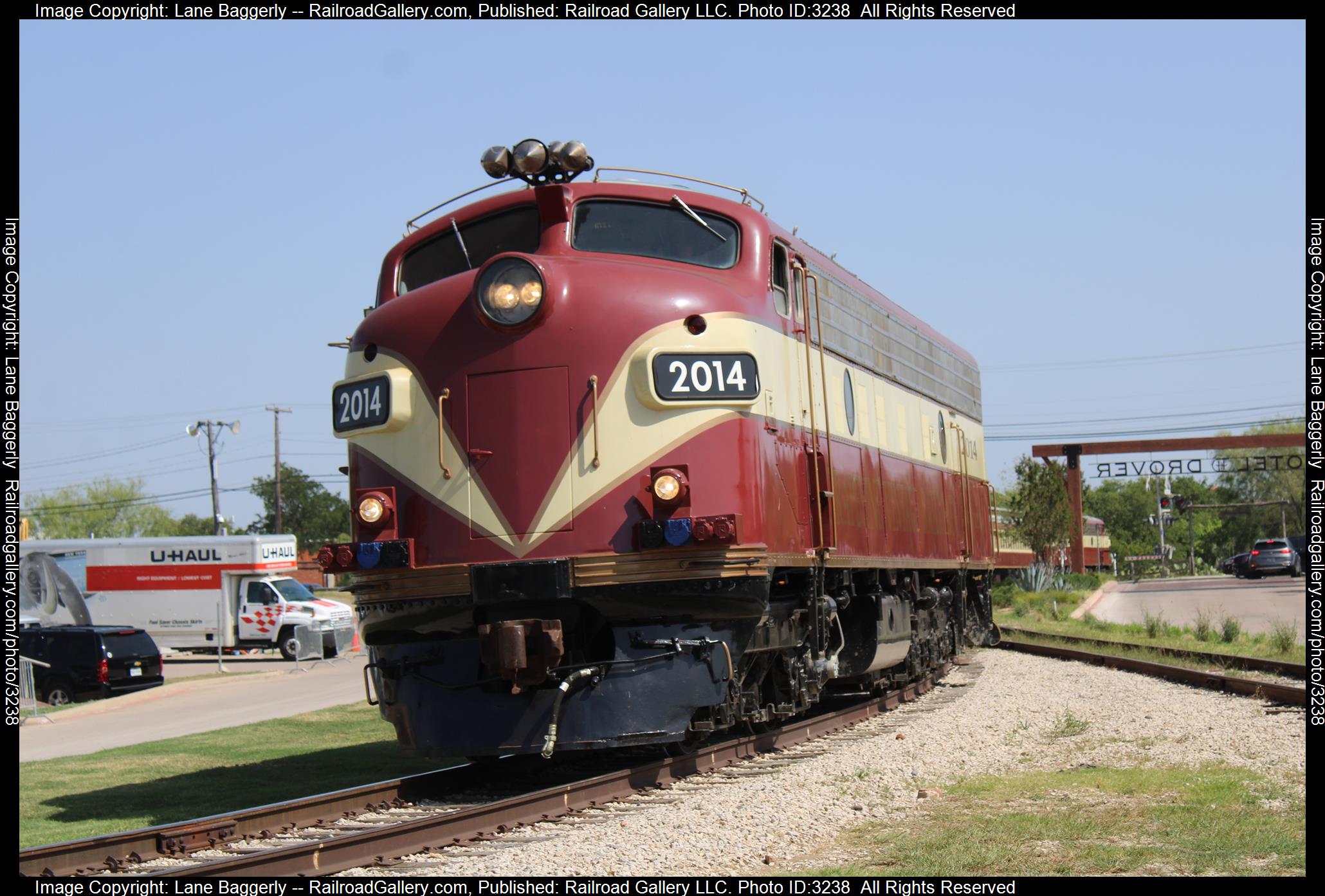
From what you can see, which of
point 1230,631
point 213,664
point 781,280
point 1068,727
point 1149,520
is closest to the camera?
point 781,280

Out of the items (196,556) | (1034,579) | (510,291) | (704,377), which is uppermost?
(510,291)

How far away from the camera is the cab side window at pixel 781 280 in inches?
402

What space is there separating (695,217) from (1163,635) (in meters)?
18.4

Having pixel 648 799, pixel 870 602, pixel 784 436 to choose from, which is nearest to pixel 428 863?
pixel 648 799

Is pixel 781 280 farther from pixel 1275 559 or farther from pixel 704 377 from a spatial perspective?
A: pixel 1275 559

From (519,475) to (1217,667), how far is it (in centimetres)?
1237

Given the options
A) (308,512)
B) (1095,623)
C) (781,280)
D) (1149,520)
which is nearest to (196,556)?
(1095,623)

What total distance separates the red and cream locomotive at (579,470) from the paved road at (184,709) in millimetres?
9410

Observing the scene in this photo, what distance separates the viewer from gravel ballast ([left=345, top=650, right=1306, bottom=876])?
684 cm

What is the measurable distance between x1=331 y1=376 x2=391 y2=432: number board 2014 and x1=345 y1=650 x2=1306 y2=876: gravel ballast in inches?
127

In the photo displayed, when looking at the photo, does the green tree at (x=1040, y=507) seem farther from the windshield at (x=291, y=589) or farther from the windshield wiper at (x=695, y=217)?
the windshield wiper at (x=695, y=217)

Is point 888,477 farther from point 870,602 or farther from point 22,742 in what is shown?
point 22,742

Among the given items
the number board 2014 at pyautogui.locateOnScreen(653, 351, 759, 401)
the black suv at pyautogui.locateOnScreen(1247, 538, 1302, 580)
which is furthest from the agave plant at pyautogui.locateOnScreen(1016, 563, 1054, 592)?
the number board 2014 at pyautogui.locateOnScreen(653, 351, 759, 401)

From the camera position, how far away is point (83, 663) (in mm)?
25359
